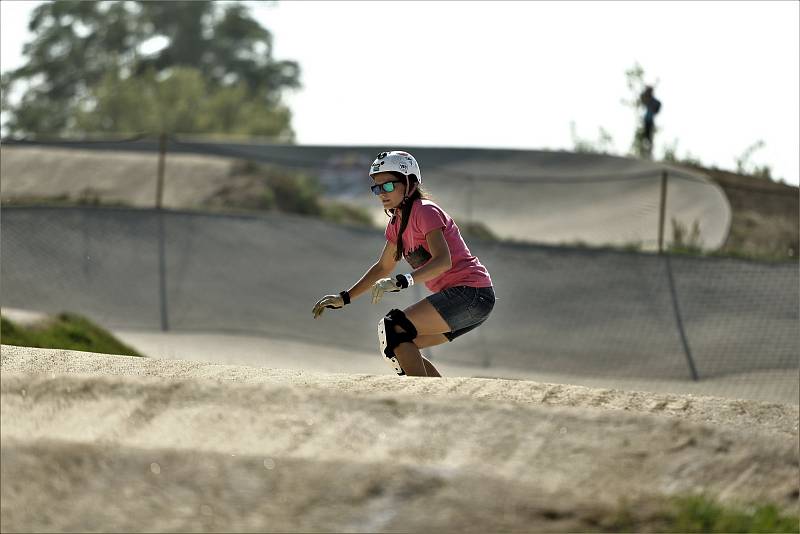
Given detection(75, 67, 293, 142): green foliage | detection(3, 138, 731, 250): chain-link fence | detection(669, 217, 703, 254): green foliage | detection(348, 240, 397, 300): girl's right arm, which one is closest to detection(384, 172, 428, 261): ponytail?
detection(348, 240, 397, 300): girl's right arm

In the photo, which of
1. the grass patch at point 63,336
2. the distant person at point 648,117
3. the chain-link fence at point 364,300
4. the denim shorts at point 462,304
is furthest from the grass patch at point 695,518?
the distant person at point 648,117

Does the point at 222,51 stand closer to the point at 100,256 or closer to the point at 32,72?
the point at 32,72

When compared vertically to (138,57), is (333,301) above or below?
below

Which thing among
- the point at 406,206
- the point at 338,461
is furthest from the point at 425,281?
the point at 338,461

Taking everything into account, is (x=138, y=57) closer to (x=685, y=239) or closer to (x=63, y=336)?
(x=685, y=239)

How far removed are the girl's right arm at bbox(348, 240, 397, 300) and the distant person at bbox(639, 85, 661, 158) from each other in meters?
19.8

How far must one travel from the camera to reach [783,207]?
2425 cm

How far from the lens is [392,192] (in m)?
6.59

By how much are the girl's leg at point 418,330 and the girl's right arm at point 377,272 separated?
398 millimetres

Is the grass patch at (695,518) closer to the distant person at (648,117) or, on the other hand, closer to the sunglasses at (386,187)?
the sunglasses at (386,187)

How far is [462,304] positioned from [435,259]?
0.34 m

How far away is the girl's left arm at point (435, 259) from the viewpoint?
6.37 m

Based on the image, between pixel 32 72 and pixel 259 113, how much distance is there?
14380 millimetres

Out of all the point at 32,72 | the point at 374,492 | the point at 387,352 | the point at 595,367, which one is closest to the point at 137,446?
the point at 374,492
